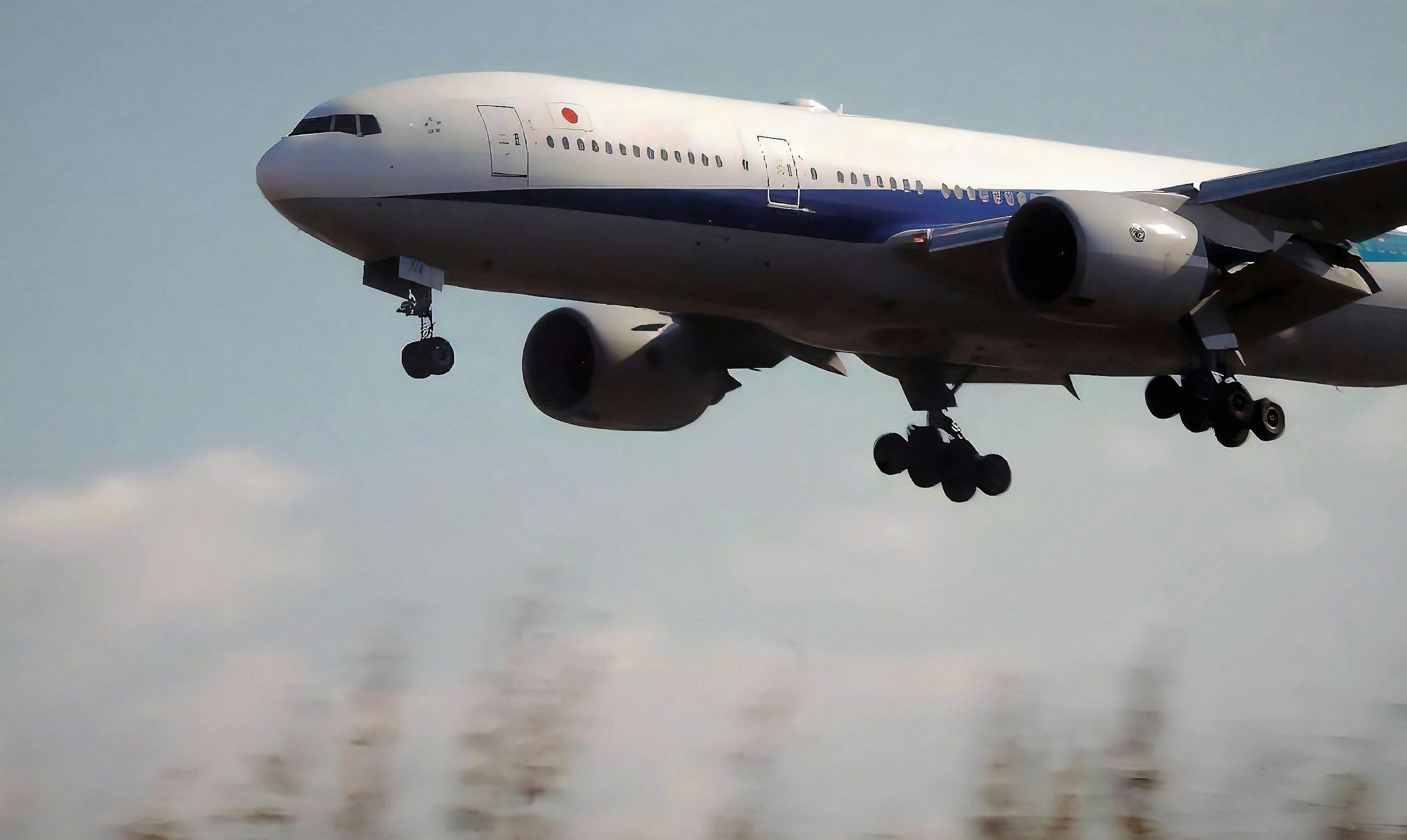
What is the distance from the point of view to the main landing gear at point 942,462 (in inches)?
1191

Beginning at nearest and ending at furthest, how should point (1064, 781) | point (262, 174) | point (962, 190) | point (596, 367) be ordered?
point (1064, 781), point (262, 174), point (962, 190), point (596, 367)

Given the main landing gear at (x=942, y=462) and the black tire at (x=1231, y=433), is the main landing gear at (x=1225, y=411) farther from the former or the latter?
the main landing gear at (x=942, y=462)

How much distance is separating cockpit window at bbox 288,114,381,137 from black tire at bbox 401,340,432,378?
283 centimetres

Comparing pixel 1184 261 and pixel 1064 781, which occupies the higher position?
pixel 1184 261

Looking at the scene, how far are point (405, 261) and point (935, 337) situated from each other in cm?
845

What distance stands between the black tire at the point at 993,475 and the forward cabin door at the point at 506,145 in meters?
11.4

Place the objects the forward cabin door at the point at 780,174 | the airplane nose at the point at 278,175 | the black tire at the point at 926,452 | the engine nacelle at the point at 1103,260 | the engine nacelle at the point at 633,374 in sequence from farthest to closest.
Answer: the black tire at the point at 926,452 → the engine nacelle at the point at 633,374 → the forward cabin door at the point at 780,174 → the engine nacelle at the point at 1103,260 → the airplane nose at the point at 278,175

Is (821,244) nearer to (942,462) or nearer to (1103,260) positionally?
(1103,260)

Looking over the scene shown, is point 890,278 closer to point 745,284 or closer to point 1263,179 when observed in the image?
point 745,284

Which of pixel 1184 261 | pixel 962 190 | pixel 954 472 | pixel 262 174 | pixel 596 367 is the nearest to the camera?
pixel 262 174

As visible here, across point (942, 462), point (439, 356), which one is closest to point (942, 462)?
point (942, 462)

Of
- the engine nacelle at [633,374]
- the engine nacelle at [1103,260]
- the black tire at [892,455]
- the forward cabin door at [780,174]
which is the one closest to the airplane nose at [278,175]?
the forward cabin door at [780,174]

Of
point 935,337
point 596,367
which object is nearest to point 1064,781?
point 935,337

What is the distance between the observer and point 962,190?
86.3ft
